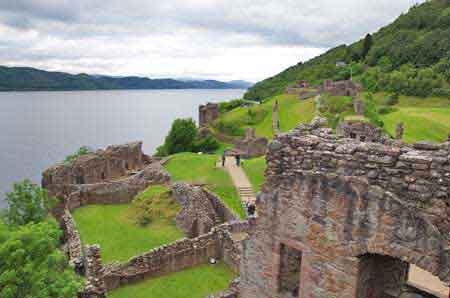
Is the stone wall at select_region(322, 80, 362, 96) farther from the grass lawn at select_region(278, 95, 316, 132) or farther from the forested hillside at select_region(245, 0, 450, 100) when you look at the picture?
the forested hillside at select_region(245, 0, 450, 100)

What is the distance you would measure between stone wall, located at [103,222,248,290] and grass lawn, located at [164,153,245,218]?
3.69 metres

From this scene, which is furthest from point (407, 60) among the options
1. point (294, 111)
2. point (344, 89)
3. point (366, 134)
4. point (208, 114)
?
point (366, 134)

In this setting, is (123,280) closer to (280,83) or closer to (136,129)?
(136,129)

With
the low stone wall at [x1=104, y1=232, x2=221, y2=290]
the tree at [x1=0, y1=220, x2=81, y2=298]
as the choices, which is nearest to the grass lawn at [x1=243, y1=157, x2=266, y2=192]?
the low stone wall at [x1=104, y1=232, x2=221, y2=290]

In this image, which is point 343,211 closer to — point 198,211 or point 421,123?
point 198,211

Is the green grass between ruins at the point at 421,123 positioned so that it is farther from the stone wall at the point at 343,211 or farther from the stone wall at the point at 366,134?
the stone wall at the point at 343,211

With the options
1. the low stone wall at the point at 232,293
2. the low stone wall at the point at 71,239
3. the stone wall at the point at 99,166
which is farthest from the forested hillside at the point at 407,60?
the low stone wall at the point at 232,293

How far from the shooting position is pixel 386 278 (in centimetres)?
819

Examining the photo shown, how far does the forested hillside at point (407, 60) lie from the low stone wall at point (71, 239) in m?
62.9

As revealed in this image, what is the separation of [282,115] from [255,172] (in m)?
38.6

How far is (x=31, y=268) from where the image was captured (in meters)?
12.4

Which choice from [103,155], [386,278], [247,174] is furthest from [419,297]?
[103,155]

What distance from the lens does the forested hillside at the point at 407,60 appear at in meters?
72.4

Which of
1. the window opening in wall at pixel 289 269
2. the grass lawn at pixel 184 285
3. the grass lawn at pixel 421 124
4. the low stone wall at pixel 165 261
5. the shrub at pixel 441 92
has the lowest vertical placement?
the grass lawn at pixel 184 285
